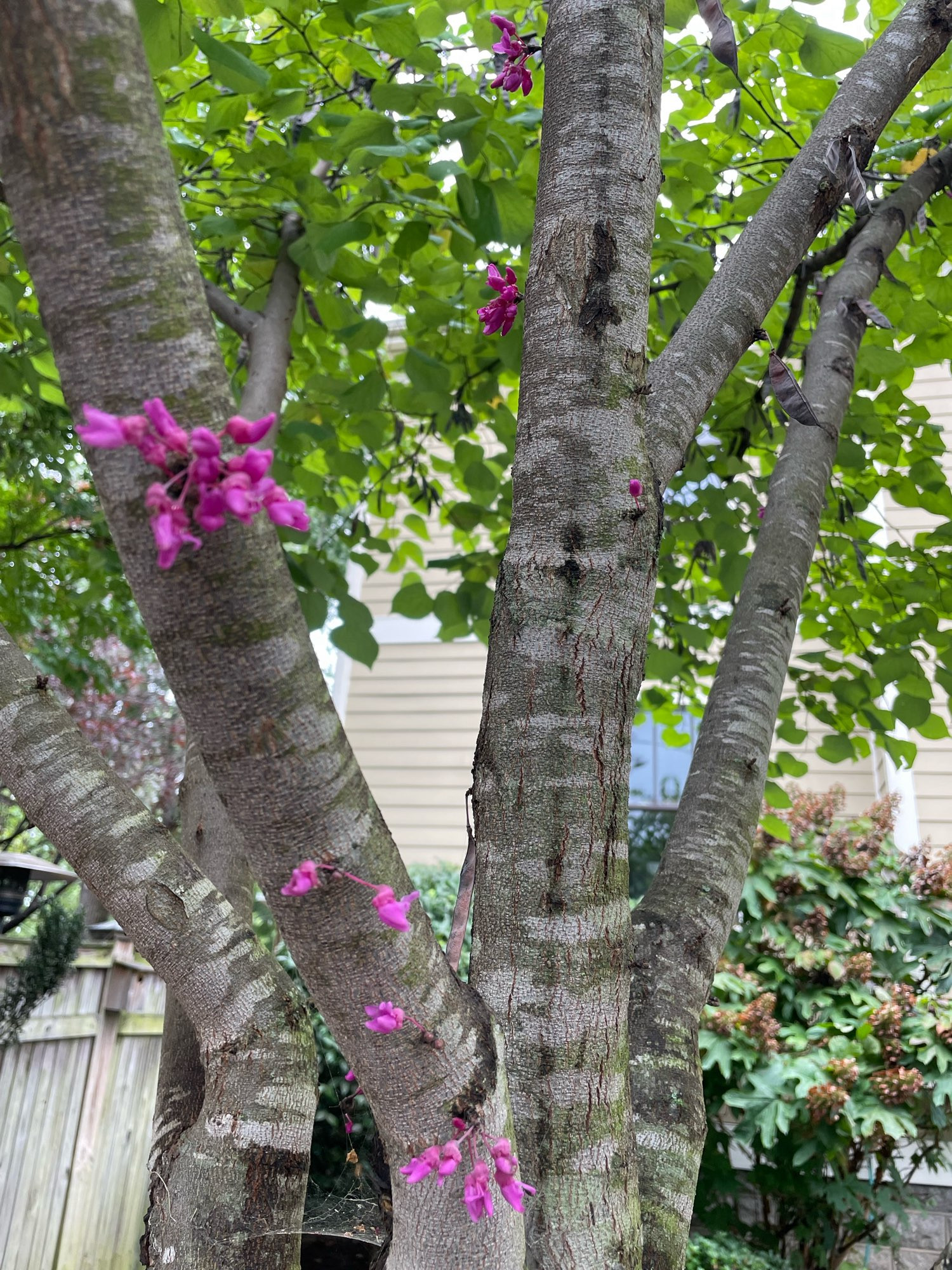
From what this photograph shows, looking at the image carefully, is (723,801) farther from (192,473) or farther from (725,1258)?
(725,1258)

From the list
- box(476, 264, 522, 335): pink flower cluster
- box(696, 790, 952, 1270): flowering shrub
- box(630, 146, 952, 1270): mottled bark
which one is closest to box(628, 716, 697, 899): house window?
box(696, 790, 952, 1270): flowering shrub

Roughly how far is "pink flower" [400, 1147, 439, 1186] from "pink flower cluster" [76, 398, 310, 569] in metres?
0.61

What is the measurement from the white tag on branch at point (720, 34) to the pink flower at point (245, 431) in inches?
50.5

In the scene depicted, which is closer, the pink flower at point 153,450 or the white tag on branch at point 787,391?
the pink flower at point 153,450

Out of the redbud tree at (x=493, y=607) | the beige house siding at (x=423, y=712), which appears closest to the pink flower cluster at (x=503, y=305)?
the redbud tree at (x=493, y=607)

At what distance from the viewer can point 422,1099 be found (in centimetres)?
93

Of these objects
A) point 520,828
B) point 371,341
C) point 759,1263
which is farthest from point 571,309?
point 759,1263

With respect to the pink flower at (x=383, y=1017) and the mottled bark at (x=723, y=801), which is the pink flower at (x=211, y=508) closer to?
the pink flower at (x=383, y=1017)

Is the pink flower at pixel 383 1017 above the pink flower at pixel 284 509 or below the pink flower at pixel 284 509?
below

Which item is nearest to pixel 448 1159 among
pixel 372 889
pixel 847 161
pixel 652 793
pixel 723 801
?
pixel 372 889

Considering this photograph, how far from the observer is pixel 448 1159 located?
89 cm

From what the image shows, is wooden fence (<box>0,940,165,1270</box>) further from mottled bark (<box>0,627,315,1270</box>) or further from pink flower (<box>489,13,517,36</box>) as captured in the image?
pink flower (<box>489,13,517,36</box>)

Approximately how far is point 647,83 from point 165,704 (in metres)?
9.76

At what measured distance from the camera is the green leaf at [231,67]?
201 centimetres
